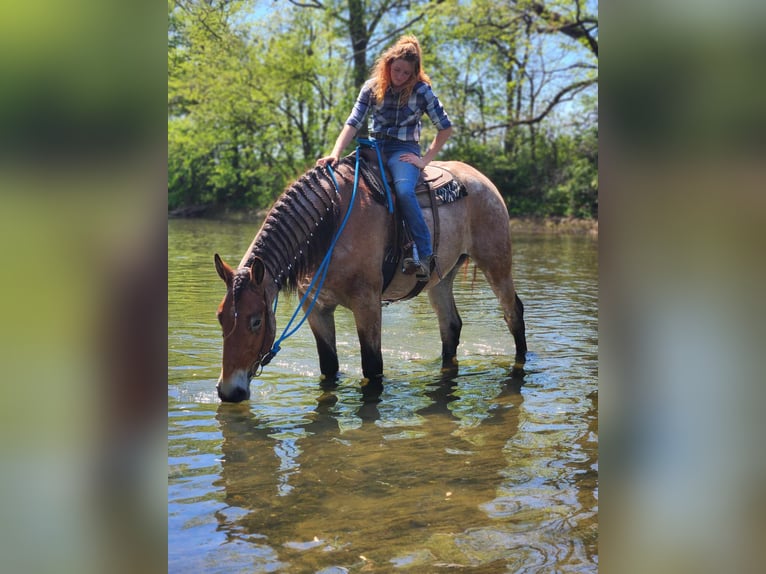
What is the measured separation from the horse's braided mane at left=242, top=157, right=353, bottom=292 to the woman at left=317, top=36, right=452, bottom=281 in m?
0.29

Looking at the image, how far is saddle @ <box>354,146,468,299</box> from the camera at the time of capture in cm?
564

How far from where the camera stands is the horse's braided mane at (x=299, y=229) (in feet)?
16.3

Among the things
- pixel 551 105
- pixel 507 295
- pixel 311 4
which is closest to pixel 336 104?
pixel 311 4

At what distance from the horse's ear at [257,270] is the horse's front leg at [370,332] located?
1063 millimetres

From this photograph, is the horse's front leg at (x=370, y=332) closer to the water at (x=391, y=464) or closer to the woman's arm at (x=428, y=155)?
the water at (x=391, y=464)

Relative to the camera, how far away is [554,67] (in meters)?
25.8

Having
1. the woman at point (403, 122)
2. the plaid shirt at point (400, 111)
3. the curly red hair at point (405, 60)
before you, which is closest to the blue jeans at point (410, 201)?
the woman at point (403, 122)

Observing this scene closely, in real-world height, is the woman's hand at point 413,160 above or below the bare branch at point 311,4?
below

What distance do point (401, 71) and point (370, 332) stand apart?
2.08m

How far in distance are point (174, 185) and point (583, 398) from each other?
3199cm

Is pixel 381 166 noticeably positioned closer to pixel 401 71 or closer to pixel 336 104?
pixel 401 71

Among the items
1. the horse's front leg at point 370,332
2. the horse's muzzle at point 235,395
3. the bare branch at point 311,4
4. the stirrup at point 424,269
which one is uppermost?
the bare branch at point 311,4

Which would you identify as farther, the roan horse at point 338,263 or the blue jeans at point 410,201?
the blue jeans at point 410,201
